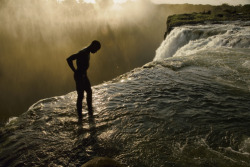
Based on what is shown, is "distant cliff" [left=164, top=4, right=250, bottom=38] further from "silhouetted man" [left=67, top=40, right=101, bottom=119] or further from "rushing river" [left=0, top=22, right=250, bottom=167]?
"silhouetted man" [left=67, top=40, right=101, bottom=119]

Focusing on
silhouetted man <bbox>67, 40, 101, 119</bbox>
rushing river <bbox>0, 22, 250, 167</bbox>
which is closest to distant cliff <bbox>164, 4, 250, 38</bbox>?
rushing river <bbox>0, 22, 250, 167</bbox>

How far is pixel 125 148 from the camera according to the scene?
3781 millimetres

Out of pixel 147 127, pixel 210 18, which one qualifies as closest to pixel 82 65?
pixel 147 127

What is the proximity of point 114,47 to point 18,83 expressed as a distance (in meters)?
42.9

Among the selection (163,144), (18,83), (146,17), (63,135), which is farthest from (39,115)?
(146,17)

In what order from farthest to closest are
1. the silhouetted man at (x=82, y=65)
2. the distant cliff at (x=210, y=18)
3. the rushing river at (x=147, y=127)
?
the distant cliff at (x=210, y=18), the silhouetted man at (x=82, y=65), the rushing river at (x=147, y=127)

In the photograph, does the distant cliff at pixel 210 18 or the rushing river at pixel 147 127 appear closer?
the rushing river at pixel 147 127

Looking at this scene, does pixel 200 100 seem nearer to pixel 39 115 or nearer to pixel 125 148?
pixel 125 148

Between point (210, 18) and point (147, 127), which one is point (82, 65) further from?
point (210, 18)

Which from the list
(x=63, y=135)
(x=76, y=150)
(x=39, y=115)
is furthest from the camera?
(x=39, y=115)

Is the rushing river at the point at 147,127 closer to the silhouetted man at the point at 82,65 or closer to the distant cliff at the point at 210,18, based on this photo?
the silhouetted man at the point at 82,65

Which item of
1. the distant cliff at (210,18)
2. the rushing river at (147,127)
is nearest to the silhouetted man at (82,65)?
the rushing river at (147,127)

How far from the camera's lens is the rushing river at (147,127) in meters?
3.55

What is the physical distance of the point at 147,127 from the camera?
454cm
